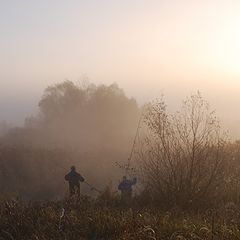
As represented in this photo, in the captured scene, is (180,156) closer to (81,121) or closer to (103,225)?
(103,225)

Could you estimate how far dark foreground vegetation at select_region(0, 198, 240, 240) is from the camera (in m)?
7.92

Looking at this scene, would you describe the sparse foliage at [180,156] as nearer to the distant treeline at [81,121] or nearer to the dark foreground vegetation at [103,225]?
the dark foreground vegetation at [103,225]

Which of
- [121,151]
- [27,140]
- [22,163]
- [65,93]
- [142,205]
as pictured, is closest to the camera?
[142,205]

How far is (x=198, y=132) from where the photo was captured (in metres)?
13.8

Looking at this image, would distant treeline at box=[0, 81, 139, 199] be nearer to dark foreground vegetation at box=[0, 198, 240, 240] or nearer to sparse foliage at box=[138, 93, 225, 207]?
sparse foliage at box=[138, 93, 225, 207]

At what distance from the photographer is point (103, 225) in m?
8.94

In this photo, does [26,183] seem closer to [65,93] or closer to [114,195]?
[114,195]

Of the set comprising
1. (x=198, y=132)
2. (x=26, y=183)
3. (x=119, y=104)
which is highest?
(x=119, y=104)

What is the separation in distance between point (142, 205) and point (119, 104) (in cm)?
4579

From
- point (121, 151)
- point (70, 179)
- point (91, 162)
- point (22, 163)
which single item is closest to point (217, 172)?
point (70, 179)

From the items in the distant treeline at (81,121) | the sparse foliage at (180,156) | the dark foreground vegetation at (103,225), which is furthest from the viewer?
the distant treeline at (81,121)

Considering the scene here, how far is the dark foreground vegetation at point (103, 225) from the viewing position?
7.92 m

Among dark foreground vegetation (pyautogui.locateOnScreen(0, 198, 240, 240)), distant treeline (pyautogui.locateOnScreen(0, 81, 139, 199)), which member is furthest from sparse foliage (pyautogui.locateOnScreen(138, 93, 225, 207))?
distant treeline (pyautogui.locateOnScreen(0, 81, 139, 199))

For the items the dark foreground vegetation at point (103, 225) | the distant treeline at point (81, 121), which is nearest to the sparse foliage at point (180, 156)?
the dark foreground vegetation at point (103, 225)
